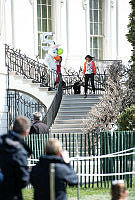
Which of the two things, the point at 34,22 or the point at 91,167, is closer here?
the point at 91,167

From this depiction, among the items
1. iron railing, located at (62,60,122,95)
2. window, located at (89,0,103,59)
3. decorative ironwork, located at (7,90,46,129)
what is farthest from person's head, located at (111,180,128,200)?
window, located at (89,0,103,59)

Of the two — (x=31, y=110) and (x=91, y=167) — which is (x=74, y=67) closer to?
(x=31, y=110)

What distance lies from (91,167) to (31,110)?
10691 millimetres

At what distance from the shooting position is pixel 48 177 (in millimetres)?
6164

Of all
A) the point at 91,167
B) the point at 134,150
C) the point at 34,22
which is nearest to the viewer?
the point at 134,150

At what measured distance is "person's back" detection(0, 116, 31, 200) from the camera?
6121mm

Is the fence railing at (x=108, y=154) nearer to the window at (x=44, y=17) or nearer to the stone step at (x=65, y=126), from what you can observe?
the stone step at (x=65, y=126)

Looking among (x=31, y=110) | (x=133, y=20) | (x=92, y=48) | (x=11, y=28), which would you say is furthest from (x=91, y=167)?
(x=92, y=48)

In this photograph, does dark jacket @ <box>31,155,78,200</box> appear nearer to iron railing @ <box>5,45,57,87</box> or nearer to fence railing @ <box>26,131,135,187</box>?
fence railing @ <box>26,131,135,187</box>

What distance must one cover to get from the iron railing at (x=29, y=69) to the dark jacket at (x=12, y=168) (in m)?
14.4

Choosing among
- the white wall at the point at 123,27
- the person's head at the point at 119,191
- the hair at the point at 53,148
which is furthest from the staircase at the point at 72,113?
the person's head at the point at 119,191

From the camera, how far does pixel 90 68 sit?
20656mm

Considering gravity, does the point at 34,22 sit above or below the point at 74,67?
above

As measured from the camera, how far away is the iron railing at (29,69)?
20.9 metres
